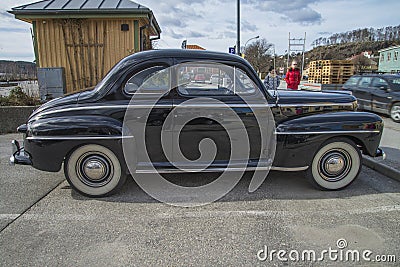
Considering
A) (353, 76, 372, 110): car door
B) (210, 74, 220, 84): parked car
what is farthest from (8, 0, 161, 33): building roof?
(353, 76, 372, 110): car door

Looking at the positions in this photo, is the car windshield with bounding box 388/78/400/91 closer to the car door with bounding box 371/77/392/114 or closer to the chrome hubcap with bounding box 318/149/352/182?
the car door with bounding box 371/77/392/114

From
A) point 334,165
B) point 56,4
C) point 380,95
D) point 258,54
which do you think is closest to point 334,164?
point 334,165

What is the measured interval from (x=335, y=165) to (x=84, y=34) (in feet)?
27.6

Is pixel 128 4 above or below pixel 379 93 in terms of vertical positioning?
above

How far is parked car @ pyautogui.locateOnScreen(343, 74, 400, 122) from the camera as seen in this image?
9.05 metres

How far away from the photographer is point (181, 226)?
2877 mm

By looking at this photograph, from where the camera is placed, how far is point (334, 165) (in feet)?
12.1

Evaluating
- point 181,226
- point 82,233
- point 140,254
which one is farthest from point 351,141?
point 82,233

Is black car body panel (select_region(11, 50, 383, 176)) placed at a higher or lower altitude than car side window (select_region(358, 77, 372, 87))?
lower

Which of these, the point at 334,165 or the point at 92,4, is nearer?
the point at 334,165

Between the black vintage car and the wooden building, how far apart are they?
19.2 feet

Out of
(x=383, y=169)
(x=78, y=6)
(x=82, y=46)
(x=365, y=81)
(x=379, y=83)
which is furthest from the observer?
(x=365, y=81)

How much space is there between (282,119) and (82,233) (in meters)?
2.75

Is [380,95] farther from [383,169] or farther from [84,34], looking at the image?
[84,34]
